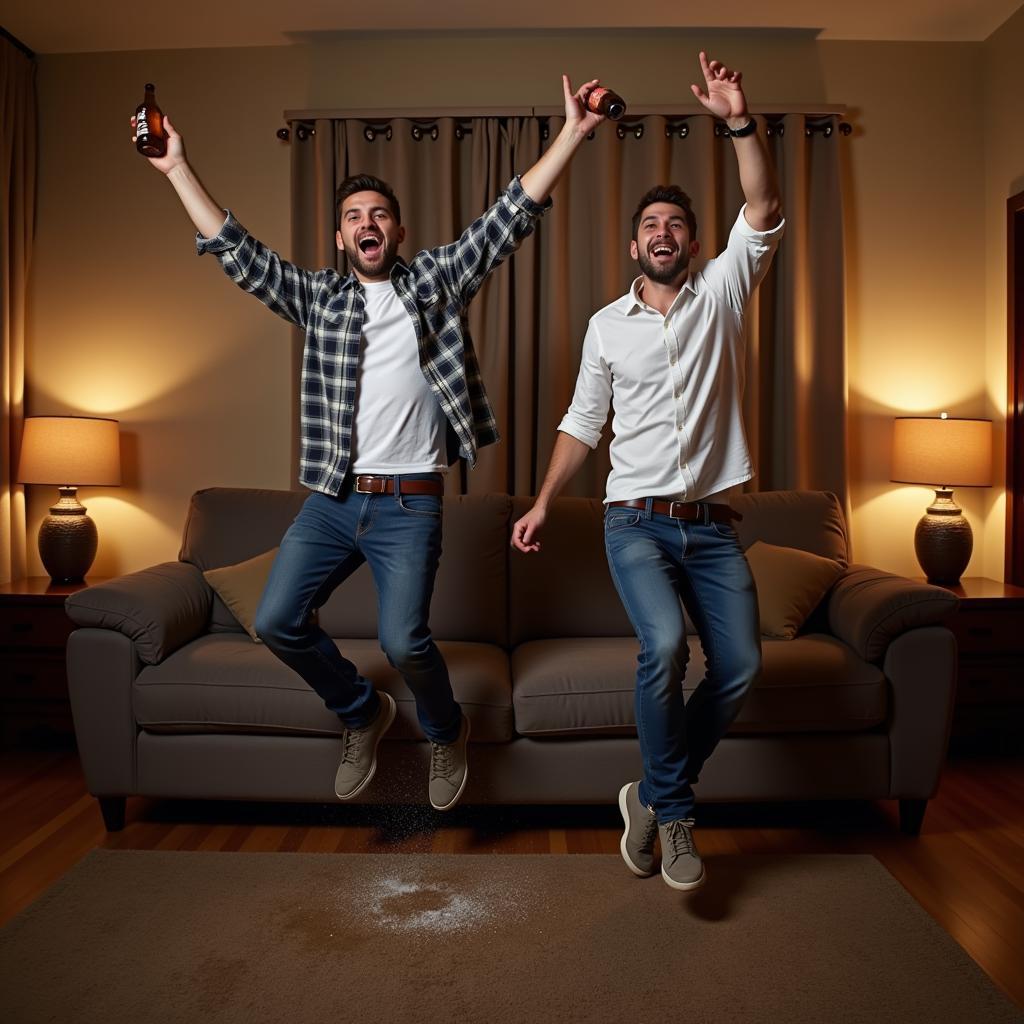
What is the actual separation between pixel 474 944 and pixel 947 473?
258 cm

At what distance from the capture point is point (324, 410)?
2473 millimetres

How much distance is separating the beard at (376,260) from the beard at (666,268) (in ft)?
2.17

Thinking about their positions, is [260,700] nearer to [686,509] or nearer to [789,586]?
[686,509]

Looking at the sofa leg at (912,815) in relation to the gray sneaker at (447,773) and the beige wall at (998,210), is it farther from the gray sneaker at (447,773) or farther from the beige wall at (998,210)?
the beige wall at (998,210)

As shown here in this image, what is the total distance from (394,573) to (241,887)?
2.70 ft

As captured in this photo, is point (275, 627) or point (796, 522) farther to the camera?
point (796, 522)

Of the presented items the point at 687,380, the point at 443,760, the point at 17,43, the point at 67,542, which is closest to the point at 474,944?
the point at 443,760

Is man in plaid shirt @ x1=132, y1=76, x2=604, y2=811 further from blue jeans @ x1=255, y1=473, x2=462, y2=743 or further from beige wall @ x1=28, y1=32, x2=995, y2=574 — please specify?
beige wall @ x1=28, y1=32, x2=995, y2=574

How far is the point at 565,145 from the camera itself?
2271mm

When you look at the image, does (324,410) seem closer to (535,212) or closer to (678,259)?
(535,212)

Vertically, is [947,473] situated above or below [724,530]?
above

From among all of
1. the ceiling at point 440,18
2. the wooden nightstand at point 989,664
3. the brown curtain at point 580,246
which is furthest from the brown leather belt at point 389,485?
the ceiling at point 440,18

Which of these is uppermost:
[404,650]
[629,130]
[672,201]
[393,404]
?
[629,130]

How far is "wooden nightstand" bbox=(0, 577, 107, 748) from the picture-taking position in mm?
3330
